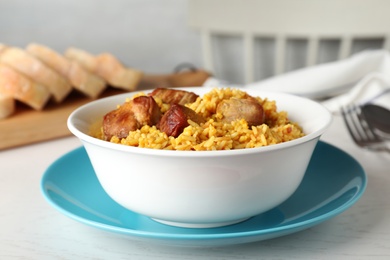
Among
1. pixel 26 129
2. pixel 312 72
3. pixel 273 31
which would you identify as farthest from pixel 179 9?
pixel 26 129

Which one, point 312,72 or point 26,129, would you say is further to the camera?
point 312,72

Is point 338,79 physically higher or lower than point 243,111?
lower

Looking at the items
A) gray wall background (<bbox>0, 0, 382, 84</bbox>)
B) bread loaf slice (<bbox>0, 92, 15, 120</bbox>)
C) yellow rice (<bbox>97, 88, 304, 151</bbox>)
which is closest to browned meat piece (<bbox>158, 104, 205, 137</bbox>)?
yellow rice (<bbox>97, 88, 304, 151</bbox>)

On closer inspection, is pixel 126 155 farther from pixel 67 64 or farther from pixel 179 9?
pixel 179 9

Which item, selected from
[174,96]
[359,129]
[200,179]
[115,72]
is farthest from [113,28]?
[200,179]

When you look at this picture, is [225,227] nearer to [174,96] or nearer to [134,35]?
[174,96]

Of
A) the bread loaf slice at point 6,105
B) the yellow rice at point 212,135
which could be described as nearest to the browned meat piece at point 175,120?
the yellow rice at point 212,135

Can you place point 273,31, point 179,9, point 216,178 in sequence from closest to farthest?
point 216,178
point 273,31
point 179,9
